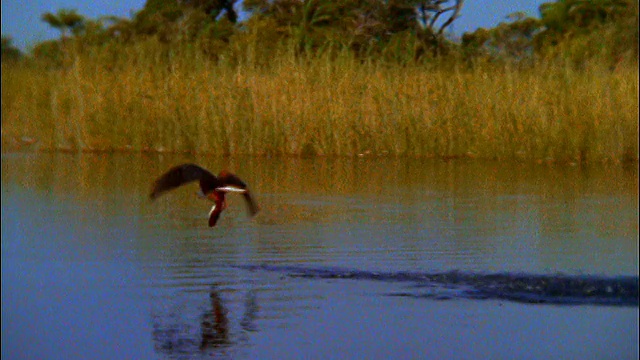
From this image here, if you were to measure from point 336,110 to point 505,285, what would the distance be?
8.77m

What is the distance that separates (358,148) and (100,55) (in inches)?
153

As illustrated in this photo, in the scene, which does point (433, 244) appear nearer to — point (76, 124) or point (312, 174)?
point (312, 174)

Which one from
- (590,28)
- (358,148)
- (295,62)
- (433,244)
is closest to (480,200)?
(433,244)

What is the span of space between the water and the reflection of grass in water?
7.09 feet

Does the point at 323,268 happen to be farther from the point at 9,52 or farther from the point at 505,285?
the point at 9,52

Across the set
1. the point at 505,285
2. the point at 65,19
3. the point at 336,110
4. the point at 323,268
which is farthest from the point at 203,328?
the point at 65,19

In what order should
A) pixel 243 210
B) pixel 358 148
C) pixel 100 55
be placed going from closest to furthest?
1. pixel 243 210
2. pixel 358 148
3. pixel 100 55

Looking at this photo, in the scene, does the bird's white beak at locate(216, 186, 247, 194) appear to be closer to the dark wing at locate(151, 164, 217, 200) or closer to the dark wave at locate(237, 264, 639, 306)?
the dark wing at locate(151, 164, 217, 200)

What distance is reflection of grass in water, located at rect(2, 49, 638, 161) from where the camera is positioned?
48.9 ft

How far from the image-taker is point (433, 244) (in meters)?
8.51

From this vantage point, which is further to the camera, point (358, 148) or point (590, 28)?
point (590, 28)

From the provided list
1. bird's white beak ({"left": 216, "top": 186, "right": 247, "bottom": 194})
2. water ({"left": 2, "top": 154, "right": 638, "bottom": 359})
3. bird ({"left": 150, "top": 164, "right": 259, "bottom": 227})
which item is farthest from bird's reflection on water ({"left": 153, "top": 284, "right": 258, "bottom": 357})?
bird's white beak ({"left": 216, "top": 186, "right": 247, "bottom": 194})

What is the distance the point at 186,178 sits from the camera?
6.64 m

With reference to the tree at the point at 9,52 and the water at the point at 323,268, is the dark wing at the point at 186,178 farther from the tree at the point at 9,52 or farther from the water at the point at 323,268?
the tree at the point at 9,52
